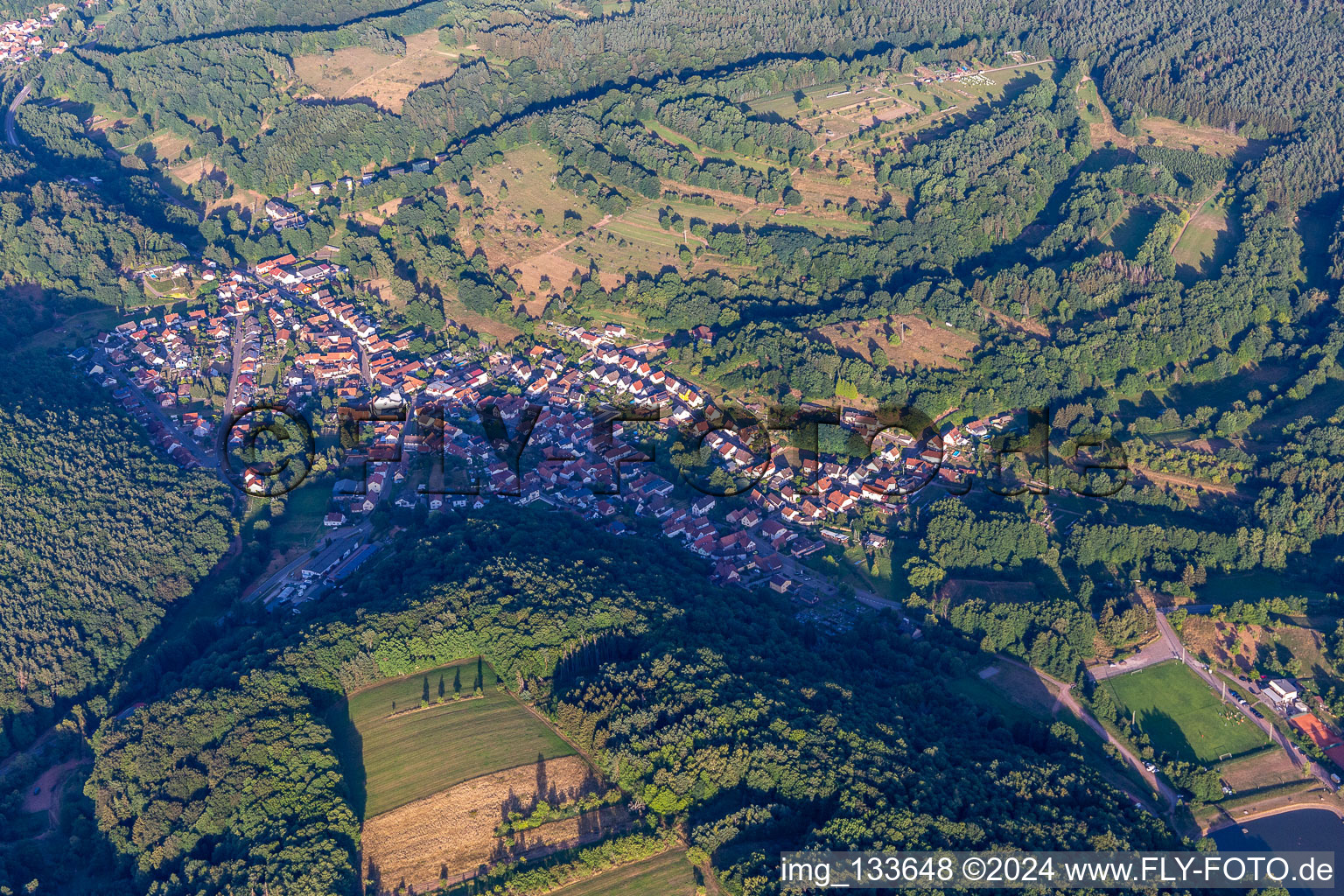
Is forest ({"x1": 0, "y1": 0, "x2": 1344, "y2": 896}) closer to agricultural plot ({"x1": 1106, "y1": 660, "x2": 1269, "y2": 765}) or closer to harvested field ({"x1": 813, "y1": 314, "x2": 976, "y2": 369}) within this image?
harvested field ({"x1": 813, "y1": 314, "x2": 976, "y2": 369})

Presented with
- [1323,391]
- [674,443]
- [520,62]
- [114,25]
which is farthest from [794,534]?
[114,25]

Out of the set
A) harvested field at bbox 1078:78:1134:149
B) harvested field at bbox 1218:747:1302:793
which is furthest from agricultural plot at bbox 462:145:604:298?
harvested field at bbox 1218:747:1302:793

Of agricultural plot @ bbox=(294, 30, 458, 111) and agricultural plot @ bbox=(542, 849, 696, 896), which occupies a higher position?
agricultural plot @ bbox=(294, 30, 458, 111)

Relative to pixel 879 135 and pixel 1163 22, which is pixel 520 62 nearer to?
pixel 879 135

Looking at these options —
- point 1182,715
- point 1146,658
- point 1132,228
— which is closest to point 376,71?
point 1132,228

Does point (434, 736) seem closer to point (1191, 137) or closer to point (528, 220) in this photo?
point (528, 220)

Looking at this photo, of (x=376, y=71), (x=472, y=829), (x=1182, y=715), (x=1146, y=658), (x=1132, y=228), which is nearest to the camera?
(x=472, y=829)
